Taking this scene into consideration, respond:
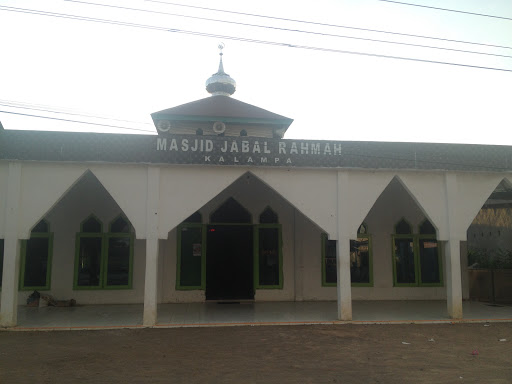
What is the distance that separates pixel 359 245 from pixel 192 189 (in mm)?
5706

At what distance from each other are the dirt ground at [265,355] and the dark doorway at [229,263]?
3.30 metres

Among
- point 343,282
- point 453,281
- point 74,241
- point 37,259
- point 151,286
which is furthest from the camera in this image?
point 74,241

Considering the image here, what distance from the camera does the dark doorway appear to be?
470 inches

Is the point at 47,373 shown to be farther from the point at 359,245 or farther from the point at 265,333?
the point at 359,245

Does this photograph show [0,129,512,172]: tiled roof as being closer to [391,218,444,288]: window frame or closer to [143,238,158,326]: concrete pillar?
[143,238,158,326]: concrete pillar

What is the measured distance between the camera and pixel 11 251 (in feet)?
28.1

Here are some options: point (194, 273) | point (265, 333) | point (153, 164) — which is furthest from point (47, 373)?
point (194, 273)

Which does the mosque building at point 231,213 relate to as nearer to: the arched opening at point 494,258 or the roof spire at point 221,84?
the arched opening at point 494,258

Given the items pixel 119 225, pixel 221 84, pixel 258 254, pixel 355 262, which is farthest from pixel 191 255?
pixel 221 84

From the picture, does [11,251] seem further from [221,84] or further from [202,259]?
[221,84]

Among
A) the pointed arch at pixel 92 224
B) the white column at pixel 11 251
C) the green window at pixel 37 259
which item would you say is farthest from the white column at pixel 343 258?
the green window at pixel 37 259

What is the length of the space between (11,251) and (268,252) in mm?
6426

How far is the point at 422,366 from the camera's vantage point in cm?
607

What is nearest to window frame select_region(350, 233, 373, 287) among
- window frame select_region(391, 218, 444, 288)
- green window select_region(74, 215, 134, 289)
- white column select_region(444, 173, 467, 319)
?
window frame select_region(391, 218, 444, 288)
